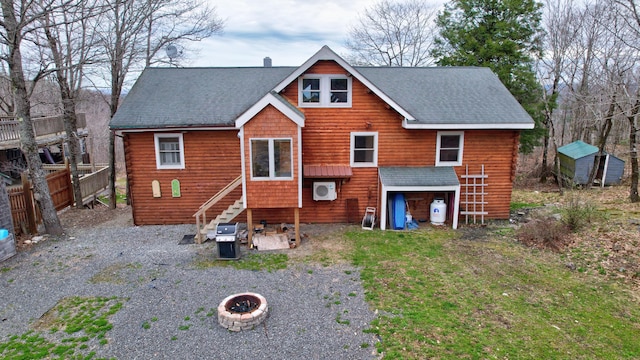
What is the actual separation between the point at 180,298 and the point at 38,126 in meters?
17.0

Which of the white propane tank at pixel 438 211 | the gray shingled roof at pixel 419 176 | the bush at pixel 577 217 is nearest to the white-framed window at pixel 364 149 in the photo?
the gray shingled roof at pixel 419 176

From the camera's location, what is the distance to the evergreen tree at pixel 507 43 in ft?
66.1

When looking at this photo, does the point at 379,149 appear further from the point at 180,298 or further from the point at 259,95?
the point at 180,298

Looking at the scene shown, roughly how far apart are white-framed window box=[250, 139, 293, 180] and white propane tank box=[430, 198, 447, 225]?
527 cm

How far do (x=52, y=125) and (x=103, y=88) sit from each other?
754 cm

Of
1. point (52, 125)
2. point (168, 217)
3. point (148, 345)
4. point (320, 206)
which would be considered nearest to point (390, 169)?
point (320, 206)

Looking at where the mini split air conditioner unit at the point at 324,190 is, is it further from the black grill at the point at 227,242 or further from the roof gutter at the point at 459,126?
the black grill at the point at 227,242

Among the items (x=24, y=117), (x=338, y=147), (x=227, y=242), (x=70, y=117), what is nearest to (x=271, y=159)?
(x=227, y=242)

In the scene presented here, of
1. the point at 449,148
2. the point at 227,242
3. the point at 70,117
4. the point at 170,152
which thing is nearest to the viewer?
the point at 227,242

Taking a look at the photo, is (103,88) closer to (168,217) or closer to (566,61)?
(168,217)

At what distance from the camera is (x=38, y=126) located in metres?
18.7

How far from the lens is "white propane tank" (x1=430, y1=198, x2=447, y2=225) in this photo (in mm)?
12328

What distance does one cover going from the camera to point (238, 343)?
20.1 feet

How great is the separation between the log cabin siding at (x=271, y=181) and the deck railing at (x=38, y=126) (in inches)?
583
